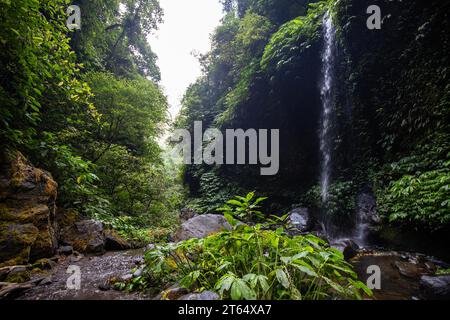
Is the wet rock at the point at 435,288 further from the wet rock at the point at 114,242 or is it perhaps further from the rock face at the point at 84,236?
the wet rock at the point at 114,242

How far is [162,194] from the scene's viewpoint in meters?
8.77

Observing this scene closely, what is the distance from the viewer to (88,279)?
295 cm

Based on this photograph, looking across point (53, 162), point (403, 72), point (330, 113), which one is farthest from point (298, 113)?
point (53, 162)

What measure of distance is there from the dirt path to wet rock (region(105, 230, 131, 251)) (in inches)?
25.5

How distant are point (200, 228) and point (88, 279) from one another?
225 centimetres

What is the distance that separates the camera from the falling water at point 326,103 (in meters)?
7.46

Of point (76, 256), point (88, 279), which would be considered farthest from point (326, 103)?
point (76, 256)

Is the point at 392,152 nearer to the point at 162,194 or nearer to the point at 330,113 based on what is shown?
the point at 330,113

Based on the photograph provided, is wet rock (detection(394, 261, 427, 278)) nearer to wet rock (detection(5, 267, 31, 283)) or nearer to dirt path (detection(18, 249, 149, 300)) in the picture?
dirt path (detection(18, 249, 149, 300))

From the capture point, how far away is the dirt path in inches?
94.0

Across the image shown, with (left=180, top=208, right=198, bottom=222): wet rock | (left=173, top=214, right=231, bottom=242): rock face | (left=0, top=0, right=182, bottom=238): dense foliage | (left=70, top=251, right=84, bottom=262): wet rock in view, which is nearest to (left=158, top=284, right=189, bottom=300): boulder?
(left=173, top=214, right=231, bottom=242): rock face

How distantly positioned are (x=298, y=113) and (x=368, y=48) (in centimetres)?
319

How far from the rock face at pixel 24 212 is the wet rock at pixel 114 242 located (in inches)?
47.6

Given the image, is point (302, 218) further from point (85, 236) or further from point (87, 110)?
point (87, 110)
